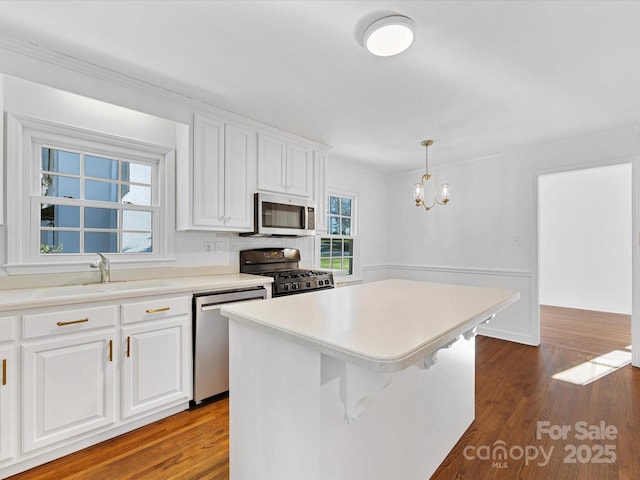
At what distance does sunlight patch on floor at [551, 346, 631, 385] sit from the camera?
2.74 m

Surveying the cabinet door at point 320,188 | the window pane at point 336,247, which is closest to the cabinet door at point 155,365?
the cabinet door at point 320,188

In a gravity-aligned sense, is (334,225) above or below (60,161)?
below

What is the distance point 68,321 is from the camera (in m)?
1.72

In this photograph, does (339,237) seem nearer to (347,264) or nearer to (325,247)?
(325,247)

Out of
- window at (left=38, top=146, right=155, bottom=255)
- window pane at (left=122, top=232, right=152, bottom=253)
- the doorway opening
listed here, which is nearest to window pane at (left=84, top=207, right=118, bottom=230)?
window at (left=38, top=146, right=155, bottom=255)

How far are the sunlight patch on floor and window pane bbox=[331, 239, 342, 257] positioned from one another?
2.67 meters

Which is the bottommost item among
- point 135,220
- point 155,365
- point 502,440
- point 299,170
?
point 502,440

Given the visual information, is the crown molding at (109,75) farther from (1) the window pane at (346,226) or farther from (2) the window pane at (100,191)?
(1) the window pane at (346,226)

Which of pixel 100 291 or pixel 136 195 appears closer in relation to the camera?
pixel 100 291

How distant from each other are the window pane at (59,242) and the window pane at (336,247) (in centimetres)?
284

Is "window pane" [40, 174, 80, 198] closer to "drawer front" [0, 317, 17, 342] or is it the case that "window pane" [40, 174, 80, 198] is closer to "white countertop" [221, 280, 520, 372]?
"drawer front" [0, 317, 17, 342]

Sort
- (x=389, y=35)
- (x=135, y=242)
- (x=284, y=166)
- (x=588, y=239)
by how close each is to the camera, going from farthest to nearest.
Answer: (x=588, y=239)
(x=284, y=166)
(x=135, y=242)
(x=389, y=35)

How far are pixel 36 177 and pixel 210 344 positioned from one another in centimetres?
167

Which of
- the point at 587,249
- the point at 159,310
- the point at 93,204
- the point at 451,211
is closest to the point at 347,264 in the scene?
the point at 451,211
